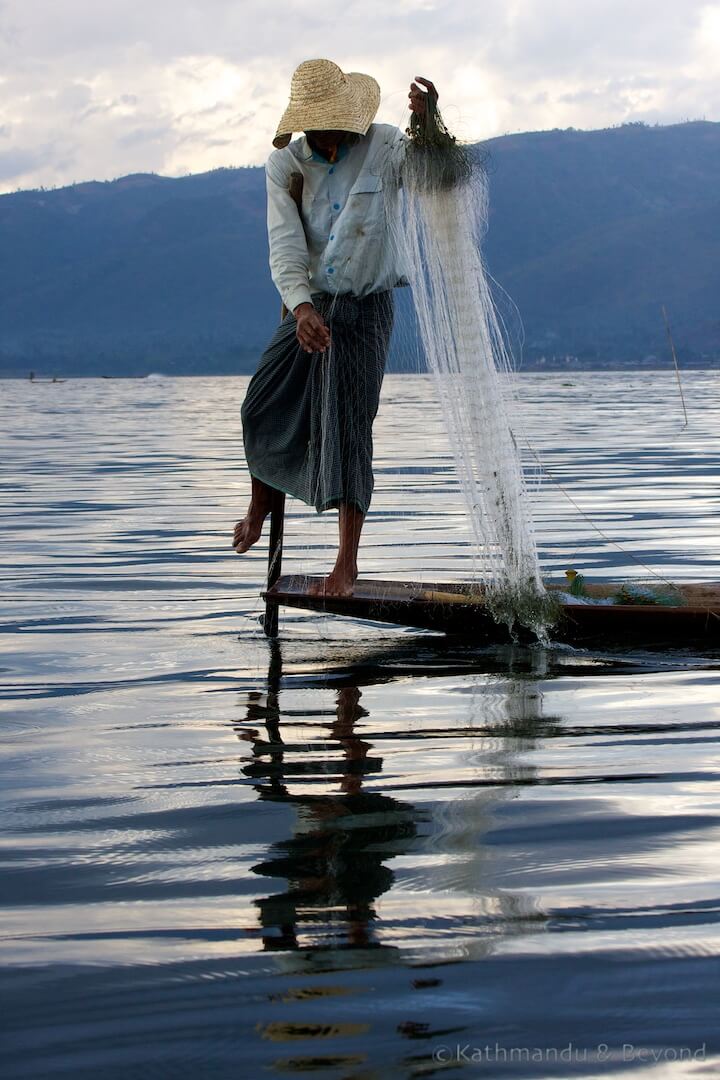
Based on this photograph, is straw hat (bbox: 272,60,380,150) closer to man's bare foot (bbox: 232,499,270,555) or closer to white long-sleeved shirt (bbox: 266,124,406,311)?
white long-sleeved shirt (bbox: 266,124,406,311)

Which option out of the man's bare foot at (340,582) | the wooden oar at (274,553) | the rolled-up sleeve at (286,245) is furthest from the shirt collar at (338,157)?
Result: the man's bare foot at (340,582)

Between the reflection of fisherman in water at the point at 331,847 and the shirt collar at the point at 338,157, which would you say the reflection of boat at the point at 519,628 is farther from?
the shirt collar at the point at 338,157

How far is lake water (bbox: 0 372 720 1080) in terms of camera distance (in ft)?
7.41

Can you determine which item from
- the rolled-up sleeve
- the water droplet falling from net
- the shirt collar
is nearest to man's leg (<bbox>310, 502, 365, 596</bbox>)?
the water droplet falling from net

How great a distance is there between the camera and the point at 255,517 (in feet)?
20.4

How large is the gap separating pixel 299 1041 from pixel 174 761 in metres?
1.73

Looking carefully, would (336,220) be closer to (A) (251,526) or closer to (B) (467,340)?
(B) (467,340)

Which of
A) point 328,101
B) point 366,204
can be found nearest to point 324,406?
point 366,204

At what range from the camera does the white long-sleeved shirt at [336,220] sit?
565 cm

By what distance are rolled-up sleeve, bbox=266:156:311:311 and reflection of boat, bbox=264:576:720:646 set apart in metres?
1.15

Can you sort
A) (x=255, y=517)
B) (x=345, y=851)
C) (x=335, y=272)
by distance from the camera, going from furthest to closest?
1. (x=255, y=517)
2. (x=335, y=272)
3. (x=345, y=851)

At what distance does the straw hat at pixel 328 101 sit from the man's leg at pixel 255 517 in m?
1.46

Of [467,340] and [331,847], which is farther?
A: [467,340]

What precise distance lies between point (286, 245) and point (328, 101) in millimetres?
562
